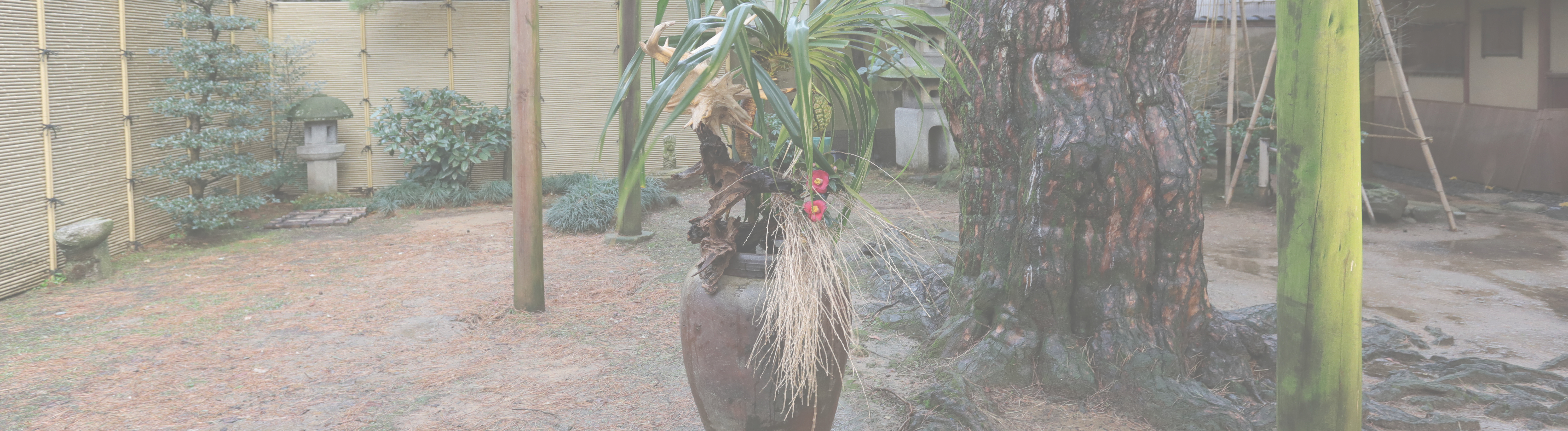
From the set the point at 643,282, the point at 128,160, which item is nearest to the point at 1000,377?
the point at 643,282

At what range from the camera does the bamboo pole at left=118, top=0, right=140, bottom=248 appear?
22.6ft

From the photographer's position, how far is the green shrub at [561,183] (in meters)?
10.2

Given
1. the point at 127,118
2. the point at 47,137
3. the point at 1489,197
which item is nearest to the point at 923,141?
the point at 1489,197

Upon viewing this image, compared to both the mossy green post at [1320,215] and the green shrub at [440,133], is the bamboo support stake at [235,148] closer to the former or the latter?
the green shrub at [440,133]

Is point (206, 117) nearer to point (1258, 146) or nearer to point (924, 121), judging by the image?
point (924, 121)

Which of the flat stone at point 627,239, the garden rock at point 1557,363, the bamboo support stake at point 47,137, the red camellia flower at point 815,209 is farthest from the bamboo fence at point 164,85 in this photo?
the garden rock at point 1557,363

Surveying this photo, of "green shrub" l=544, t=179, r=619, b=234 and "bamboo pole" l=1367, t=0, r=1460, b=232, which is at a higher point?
"bamboo pole" l=1367, t=0, r=1460, b=232

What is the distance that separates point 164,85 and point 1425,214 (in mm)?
10925

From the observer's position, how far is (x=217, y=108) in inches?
294

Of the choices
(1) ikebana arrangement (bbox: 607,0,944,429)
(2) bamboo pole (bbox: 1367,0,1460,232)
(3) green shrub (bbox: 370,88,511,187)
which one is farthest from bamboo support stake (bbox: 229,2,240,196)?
(2) bamboo pole (bbox: 1367,0,1460,232)

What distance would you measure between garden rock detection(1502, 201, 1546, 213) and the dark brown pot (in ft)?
28.2

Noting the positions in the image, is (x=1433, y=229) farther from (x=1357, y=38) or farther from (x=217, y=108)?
(x=217, y=108)

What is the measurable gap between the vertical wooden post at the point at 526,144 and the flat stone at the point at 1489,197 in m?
9.18

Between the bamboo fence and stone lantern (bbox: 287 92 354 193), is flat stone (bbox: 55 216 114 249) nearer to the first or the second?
the bamboo fence
